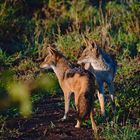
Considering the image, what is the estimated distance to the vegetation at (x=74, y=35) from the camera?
22.7ft

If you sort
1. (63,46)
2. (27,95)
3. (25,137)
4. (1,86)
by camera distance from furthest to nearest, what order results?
1. (63,46)
2. (25,137)
3. (1,86)
4. (27,95)

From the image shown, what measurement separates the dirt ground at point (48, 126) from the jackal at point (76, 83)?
0.44 ft

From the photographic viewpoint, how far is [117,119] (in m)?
6.06

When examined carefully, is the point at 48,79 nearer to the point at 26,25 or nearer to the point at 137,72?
the point at 137,72

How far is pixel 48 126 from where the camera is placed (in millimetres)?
6145

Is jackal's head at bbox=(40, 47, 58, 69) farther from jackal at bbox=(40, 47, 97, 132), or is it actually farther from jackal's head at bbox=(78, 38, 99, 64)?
jackal's head at bbox=(78, 38, 99, 64)

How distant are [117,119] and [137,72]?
3115 millimetres

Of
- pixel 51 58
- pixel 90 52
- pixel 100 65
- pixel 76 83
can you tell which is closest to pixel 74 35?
pixel 51 58

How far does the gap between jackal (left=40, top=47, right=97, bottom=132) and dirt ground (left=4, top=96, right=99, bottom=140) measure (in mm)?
135

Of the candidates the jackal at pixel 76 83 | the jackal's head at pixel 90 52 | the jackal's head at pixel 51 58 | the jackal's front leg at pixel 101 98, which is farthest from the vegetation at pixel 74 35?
the jackal's head at pixel 90 52

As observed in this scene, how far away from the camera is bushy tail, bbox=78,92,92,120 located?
545 cm

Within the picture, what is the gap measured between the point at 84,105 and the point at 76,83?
778 millimetres

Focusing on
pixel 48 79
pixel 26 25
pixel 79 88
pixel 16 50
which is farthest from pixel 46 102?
pixel 48 79

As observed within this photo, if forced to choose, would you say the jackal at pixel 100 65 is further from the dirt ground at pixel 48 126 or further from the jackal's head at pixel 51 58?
the dirt ground at pixel 48 126
